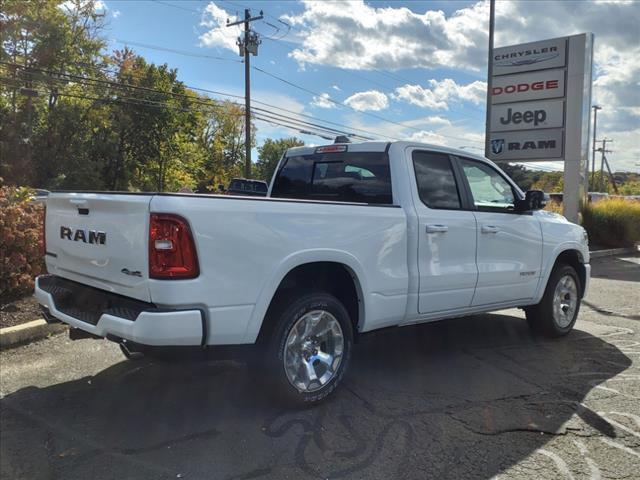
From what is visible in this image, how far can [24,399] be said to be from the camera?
404 centimetres

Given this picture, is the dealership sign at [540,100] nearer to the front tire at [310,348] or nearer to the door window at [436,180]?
the door window at [436,180]

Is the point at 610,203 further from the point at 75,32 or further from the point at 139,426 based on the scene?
the point at 75,32

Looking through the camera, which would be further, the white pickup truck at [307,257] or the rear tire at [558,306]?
the rear tire at [558,306]

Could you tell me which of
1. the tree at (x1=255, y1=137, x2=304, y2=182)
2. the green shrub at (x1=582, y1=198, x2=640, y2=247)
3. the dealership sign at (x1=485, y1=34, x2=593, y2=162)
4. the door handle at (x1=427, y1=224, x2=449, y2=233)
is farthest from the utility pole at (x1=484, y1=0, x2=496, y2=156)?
the tree at (x1=255, y1=137, x2=304, y2=182)

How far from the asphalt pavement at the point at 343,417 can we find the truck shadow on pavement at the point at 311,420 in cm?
1

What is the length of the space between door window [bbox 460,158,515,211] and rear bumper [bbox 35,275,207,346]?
9.86ft

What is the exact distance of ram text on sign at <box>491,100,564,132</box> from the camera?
16734mm

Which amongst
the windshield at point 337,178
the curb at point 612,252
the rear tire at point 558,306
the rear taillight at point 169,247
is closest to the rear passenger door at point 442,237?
the windshield at point 337,178

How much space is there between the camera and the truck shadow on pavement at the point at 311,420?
3.15 meters

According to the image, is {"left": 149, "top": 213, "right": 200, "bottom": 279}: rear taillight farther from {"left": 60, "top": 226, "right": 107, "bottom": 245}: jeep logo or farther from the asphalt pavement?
the asphalt pavement

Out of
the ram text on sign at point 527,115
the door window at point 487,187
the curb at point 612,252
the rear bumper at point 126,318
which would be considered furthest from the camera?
the ram text on sign at point 527,115

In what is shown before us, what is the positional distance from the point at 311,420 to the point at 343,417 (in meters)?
0.23

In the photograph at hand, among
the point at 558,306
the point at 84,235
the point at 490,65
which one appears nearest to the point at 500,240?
the point at 558,306

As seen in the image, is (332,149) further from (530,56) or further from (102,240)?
(530,56)
